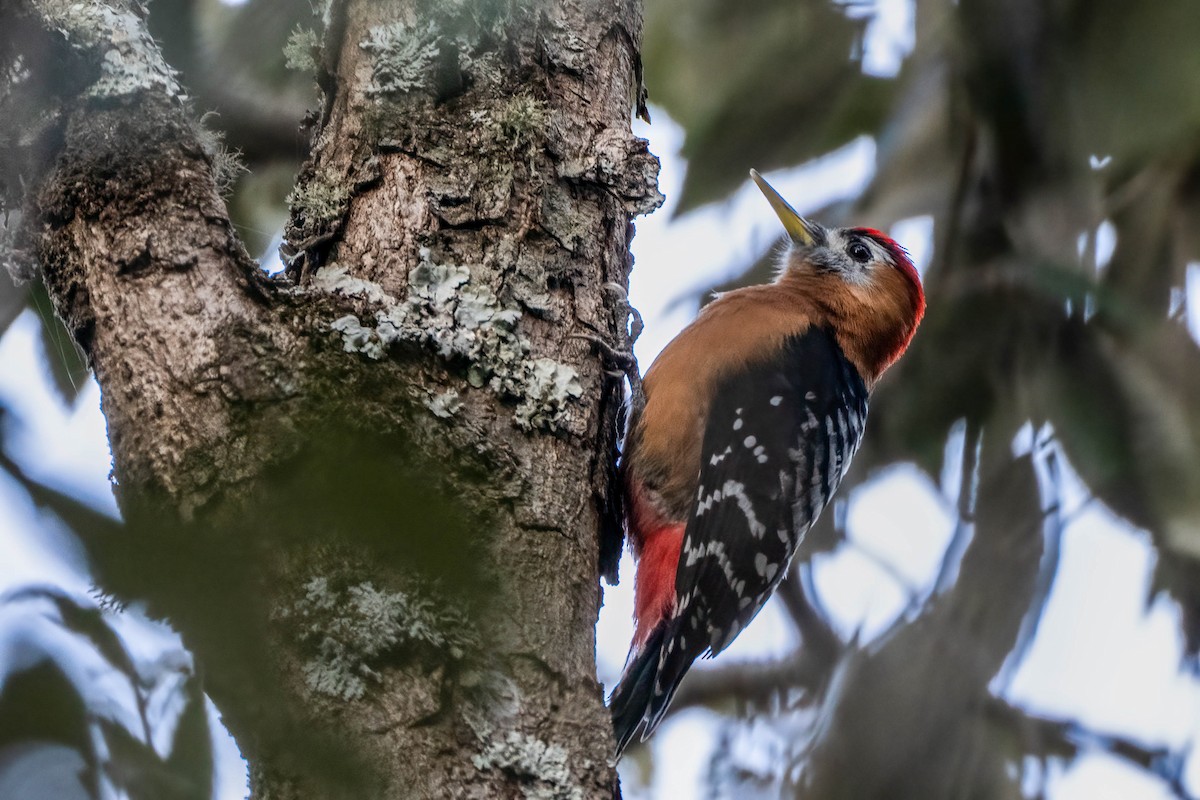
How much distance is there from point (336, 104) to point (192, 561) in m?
1.79

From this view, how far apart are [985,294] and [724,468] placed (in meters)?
1.29

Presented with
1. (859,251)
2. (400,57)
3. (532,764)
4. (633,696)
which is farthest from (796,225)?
(532,764)

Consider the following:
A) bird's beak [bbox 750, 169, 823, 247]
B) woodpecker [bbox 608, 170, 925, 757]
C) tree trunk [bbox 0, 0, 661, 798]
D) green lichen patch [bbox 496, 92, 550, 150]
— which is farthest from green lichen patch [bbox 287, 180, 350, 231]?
bird's beak [bbox 750, 169, 823, 247]

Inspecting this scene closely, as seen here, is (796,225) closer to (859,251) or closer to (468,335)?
(859,251)

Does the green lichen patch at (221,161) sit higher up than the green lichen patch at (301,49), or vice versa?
the green lichen patch at (301,49)

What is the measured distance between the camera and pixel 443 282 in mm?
2250

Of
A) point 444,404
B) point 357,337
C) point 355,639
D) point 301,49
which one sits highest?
point 301,49

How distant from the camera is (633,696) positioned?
3008 millimetres

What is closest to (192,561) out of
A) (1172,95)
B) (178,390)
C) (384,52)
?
(178,390)

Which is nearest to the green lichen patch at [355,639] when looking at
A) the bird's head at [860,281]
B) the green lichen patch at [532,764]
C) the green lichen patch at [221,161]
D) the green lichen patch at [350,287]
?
the green lichen patch at [532,764]

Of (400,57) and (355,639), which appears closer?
(355,639)

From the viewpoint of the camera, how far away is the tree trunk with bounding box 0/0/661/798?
1068 millimetres

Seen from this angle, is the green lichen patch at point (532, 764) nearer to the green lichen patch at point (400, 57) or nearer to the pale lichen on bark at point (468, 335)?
the pale lichen on bark at point (468, 335)

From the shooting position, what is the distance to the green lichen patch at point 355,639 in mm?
1563
